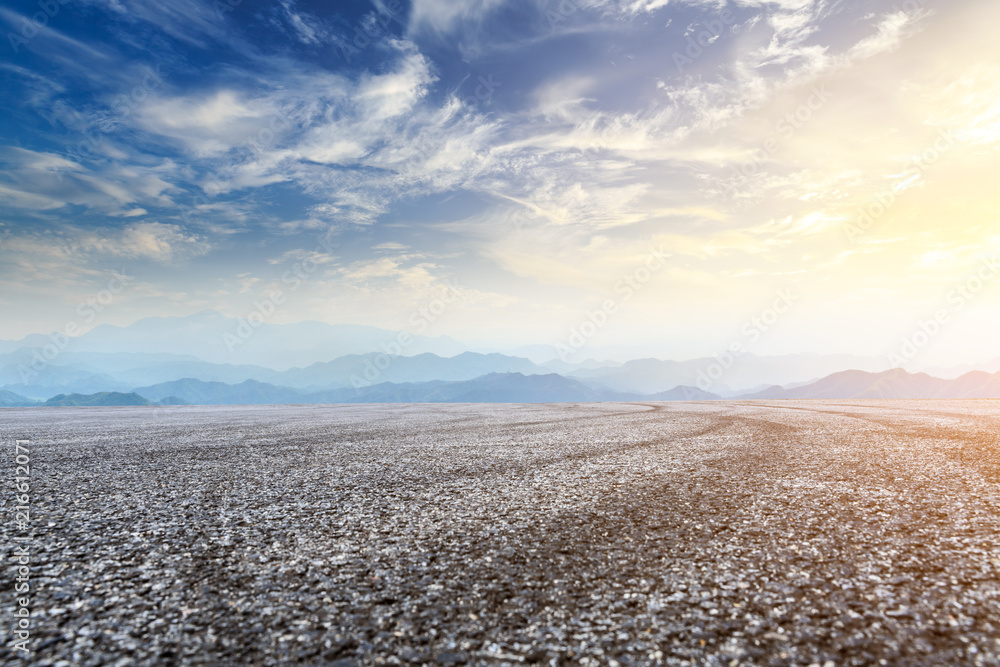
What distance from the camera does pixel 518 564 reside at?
6043 mm

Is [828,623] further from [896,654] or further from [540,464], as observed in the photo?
[540,464]

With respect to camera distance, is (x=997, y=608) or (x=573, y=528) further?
(x=573, y=528)

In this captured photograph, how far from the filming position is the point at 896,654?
13.0 feet

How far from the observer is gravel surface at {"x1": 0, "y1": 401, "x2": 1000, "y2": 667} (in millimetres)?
4234

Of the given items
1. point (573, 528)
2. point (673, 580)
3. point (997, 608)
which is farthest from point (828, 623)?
point (573, 528)

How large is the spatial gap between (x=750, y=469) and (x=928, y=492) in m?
3.53

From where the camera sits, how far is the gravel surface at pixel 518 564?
423cm
